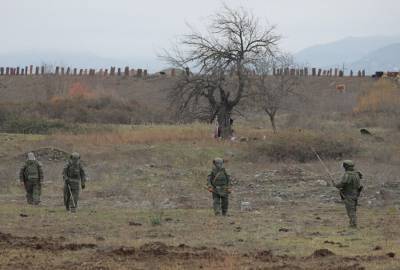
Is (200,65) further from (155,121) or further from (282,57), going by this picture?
(155,121)

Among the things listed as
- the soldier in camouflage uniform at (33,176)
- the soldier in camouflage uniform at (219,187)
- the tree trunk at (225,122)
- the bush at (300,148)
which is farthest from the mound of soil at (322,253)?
the tree trunk at (225,122)

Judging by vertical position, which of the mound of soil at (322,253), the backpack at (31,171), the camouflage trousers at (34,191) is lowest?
the camouflage trousers at (34,191)

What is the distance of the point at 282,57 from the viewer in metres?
39.3

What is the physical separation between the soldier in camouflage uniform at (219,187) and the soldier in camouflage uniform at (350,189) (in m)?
3.20

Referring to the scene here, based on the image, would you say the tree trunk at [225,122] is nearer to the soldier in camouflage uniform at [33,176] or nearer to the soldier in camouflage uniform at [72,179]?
the soldier in camouflage uniform at [33,176]

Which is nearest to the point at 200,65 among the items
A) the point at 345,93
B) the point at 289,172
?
the point at 289,172

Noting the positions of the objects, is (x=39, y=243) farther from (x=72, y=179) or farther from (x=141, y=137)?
(x=141, y=137)

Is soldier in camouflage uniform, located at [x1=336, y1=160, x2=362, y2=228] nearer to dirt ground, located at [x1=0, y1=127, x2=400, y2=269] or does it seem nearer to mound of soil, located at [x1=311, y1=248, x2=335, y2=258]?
dirt ground, located at [x1=0, y1=127, x2=400, y2=269]

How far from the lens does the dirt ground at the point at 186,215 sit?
11484 millimetres

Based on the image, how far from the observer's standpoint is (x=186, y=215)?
708 inches

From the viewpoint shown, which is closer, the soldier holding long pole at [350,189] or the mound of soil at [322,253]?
the mound of soil at [322,253]

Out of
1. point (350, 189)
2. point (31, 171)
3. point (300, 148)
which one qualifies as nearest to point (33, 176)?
point (31, 171)

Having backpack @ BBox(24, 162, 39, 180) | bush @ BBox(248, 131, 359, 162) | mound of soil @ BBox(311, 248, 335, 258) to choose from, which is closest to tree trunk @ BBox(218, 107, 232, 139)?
bush @ BBox(248, 131, 359, 162)

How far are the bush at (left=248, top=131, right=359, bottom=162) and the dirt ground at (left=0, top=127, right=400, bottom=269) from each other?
30.4 inches
